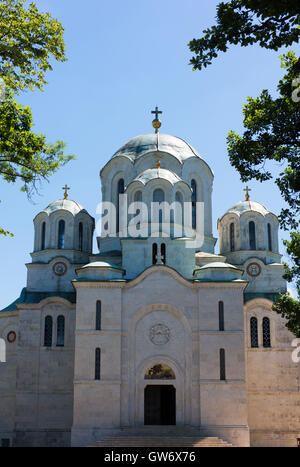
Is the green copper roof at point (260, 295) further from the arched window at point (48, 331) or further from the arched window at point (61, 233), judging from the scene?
the arched window at point (61, 233)

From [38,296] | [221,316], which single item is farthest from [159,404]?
[38,296]

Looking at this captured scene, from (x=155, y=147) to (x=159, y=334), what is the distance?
11.4 m

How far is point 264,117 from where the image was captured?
48.3ft

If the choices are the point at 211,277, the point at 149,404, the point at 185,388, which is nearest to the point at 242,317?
the point at 211,277

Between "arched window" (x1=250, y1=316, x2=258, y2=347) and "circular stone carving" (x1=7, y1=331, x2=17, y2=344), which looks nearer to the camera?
"arched window" (x1=250, y1=316, x2=258, y2=347)

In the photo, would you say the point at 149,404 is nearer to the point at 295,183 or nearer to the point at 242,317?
the point at 242,317

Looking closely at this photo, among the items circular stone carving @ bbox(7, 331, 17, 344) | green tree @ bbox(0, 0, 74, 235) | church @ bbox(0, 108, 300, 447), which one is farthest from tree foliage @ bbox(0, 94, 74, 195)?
circular stone carving @ bbox(7, 331, 17, 344)

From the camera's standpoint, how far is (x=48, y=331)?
2808 centimetres

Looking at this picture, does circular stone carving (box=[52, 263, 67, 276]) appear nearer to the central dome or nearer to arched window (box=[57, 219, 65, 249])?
arched window (box=[57, 219, 65, 249])

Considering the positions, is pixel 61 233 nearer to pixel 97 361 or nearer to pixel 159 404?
pixel 97 361

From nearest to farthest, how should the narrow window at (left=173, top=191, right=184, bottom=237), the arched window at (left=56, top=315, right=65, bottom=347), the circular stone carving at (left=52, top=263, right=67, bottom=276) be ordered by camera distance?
the narrow window at (left=173, top=191, right=184, bottom=237)
the arched window at (left=56, top=315, right=65, bottom=347)
the circular stone carving at (left=52, top=263, right=67, bottom=276)

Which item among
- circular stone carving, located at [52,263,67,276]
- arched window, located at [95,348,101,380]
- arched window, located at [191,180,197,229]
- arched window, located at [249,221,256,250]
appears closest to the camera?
arched window, located at [95,348,101,380]

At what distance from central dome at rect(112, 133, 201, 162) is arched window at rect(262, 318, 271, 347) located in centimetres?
959

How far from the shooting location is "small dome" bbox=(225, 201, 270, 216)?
30.3m
